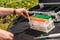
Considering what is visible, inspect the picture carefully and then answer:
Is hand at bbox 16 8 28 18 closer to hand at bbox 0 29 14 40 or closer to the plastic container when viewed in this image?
the plastic container

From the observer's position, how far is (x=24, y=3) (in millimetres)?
2850

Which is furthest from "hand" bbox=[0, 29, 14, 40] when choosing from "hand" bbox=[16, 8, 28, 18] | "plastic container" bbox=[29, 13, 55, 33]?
"hand" bbox=[16, 8, 28, 18]

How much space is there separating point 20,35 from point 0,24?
4.29ft

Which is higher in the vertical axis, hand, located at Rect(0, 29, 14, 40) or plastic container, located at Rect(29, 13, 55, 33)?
plastic container, located at Rect(29, 13, 55, 33)

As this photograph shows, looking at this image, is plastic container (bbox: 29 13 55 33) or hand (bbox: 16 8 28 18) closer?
plastic container (bbox: 29 13 55 33)

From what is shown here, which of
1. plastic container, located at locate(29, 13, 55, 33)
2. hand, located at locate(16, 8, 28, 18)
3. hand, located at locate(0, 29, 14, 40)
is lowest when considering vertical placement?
hand, located at locate(0, 29, 14, 40)

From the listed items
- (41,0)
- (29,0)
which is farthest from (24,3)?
(41,0)

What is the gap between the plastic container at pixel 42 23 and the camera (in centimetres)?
117

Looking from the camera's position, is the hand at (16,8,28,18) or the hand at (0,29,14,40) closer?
the hand at (0,29,14,40)

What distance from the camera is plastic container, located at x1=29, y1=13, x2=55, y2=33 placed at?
1166mm

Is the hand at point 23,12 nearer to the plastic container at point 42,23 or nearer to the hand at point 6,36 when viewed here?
the plastic container at point 42,23

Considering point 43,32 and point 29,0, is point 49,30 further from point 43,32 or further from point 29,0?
point 29,0

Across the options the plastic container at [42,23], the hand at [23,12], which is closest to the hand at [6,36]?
the plastic container at [42,23]

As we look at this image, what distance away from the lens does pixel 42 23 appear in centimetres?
116
